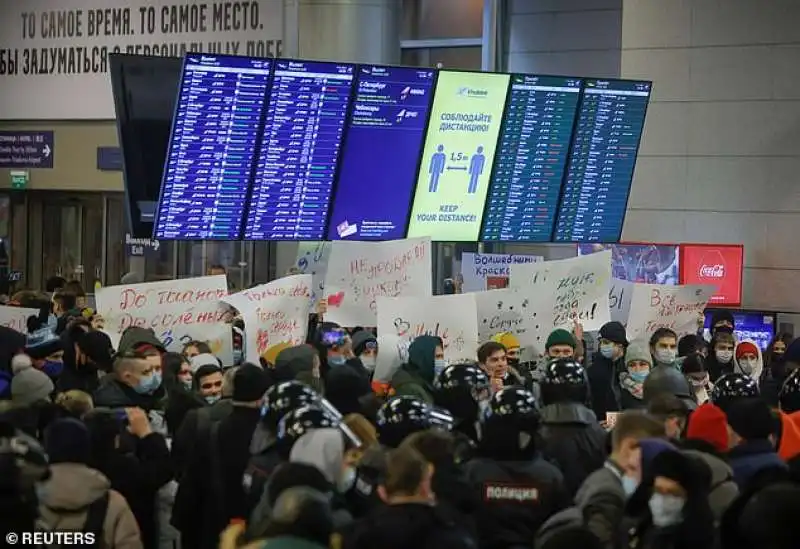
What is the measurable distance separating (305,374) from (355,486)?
1.91m

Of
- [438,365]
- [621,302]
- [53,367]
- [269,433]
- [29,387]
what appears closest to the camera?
[269,433]

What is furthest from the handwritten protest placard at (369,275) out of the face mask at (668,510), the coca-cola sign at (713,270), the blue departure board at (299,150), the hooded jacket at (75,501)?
the face mask at (668,510)

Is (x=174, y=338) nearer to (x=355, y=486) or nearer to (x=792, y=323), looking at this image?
(x=355, y=486)

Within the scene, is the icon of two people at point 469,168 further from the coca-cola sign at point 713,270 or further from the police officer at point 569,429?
the police officer at point 569,429

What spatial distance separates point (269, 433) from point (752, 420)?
83.6 inches

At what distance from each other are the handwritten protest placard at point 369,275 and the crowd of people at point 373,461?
10.3 ft

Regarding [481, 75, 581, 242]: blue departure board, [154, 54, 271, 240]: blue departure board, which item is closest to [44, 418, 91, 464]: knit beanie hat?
[154, 54, 271, 240]: blue departure board

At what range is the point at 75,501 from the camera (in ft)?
19.5

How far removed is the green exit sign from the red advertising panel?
13.3 metres

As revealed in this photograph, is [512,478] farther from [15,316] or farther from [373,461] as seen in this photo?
[15,316]

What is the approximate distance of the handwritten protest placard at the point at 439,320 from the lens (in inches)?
425

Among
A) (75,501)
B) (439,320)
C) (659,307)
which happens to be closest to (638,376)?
(439,320)

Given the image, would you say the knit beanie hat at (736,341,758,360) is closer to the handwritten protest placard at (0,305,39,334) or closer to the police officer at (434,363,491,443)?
the police officer at (434,363,491,443)

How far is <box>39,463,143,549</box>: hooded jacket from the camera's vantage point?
19.4 feet
